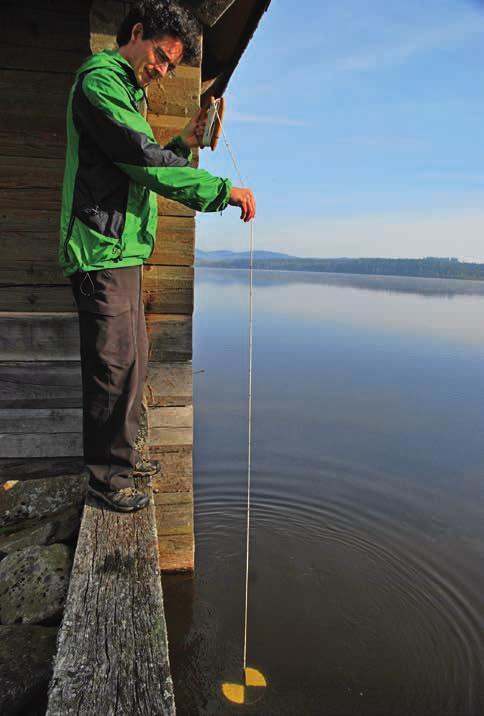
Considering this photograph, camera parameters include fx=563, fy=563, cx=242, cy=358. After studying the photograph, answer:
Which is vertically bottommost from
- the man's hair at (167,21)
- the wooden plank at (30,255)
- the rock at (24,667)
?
the rock at (24,667)

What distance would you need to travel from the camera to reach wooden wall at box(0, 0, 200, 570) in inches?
157

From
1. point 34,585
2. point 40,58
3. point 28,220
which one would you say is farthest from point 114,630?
point 40,58

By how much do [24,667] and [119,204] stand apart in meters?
2.11

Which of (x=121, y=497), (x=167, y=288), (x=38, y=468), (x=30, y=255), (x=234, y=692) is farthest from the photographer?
(x=30, y=255)

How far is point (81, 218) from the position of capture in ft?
8.59

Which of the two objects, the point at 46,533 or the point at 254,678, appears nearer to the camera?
the point at 46,533

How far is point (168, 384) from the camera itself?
13.6ft

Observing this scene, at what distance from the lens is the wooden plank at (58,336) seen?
13.1 ft

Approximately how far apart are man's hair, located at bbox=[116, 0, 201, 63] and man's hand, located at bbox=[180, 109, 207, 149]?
0.48 m

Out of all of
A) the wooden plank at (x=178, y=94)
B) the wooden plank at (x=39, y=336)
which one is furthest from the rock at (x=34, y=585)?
the wooden plank at (x=178, y=94)

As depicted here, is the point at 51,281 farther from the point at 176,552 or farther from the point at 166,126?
the point at 176,552

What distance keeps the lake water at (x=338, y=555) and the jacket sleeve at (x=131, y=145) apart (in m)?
3.07

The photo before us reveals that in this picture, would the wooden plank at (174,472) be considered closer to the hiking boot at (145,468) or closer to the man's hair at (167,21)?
the hiking boot at (145,468)

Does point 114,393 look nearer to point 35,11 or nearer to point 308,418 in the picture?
point 35,11
